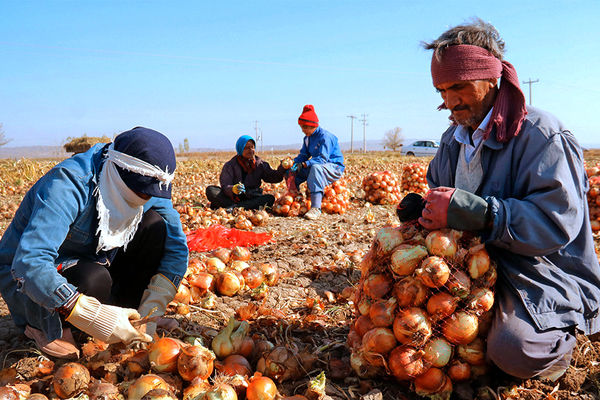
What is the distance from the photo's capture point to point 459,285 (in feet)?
5.37

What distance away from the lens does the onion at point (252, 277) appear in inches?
119

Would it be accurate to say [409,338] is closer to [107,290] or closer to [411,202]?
[411,202]

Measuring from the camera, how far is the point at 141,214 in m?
2.29

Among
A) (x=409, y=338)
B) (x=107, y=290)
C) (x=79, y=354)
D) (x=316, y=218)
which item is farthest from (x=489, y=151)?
(x=316, y=218)

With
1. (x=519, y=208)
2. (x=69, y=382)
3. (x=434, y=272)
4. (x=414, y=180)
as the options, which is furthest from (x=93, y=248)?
(x=414, y=180)

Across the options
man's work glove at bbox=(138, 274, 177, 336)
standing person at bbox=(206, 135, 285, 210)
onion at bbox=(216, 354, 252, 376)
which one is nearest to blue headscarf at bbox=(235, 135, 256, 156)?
standing person at bbox=(206, 135, 285, 210)

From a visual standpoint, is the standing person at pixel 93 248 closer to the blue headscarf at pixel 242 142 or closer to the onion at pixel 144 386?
the onion at pixel 144 386

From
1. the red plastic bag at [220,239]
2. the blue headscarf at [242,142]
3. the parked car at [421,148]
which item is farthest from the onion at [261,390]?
the parked car at [421,148]

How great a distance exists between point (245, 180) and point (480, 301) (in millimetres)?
4873

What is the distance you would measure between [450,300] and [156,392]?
1130 mm

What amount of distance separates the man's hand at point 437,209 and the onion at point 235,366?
97 centimetres

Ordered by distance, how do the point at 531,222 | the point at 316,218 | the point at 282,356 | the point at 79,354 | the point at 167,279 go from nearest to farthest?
1. the point at 531,222
2. the point at 282,356
3. the point at 79,354
4. the point at 167,279
5. the point at 316,218

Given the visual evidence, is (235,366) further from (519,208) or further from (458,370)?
(519,208)

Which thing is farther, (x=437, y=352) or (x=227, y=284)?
(x=227, y=284)
